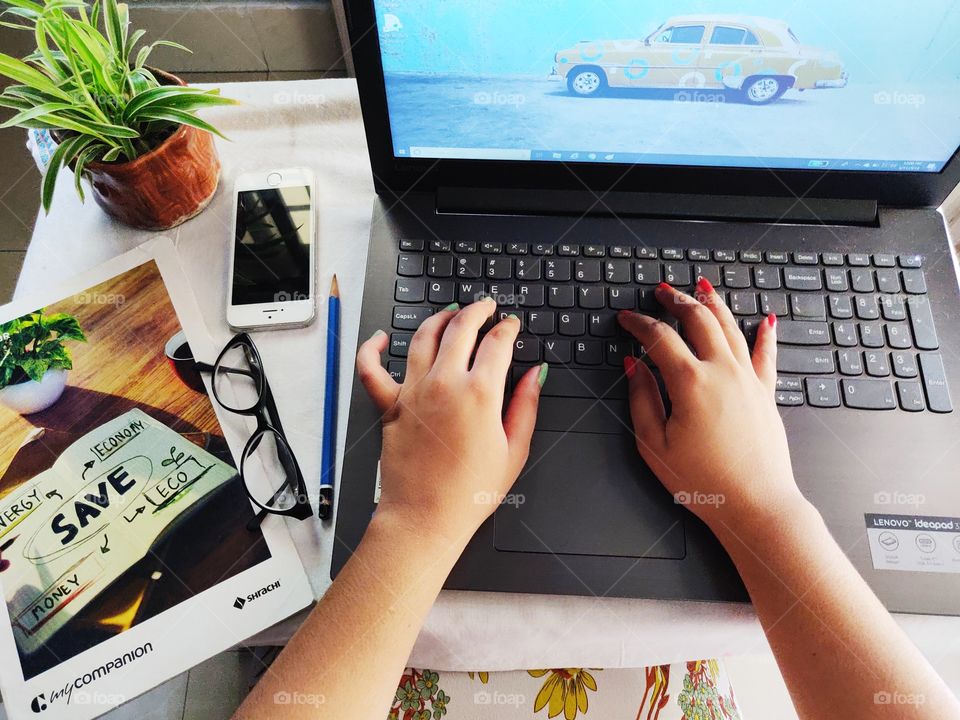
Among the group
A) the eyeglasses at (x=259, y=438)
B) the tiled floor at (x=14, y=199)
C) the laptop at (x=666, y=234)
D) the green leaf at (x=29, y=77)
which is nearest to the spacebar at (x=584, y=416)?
the laptop at (x=666, y=234)

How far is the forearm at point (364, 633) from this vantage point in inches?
16.3

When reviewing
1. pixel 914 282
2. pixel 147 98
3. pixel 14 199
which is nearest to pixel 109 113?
pixel 147 98

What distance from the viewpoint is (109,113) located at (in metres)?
0.54

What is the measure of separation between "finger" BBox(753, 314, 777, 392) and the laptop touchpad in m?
0.13

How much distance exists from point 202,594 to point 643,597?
33 cm

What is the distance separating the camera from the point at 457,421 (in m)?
0.49

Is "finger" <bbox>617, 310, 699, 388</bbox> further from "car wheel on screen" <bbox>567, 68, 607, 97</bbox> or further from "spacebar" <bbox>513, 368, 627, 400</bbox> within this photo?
"car wheel on screen" <bbox>567, 68, 607, 97</bbox>

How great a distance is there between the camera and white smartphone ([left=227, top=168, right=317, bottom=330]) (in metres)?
0.58

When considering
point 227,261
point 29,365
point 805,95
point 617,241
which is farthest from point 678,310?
point 29,365

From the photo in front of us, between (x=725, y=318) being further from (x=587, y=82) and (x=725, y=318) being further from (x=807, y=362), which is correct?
(x=587, y=82)

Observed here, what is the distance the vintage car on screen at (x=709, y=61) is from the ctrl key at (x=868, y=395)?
9.5 inches

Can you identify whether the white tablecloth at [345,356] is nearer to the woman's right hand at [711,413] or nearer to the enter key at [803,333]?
the woman's right hand at [711,413]

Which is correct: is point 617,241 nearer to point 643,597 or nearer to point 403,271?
point 403,271

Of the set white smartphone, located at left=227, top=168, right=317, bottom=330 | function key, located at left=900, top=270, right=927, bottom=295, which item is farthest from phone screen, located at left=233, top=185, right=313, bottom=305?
function key, located at left=900, top=270, right=927, bottom=295
